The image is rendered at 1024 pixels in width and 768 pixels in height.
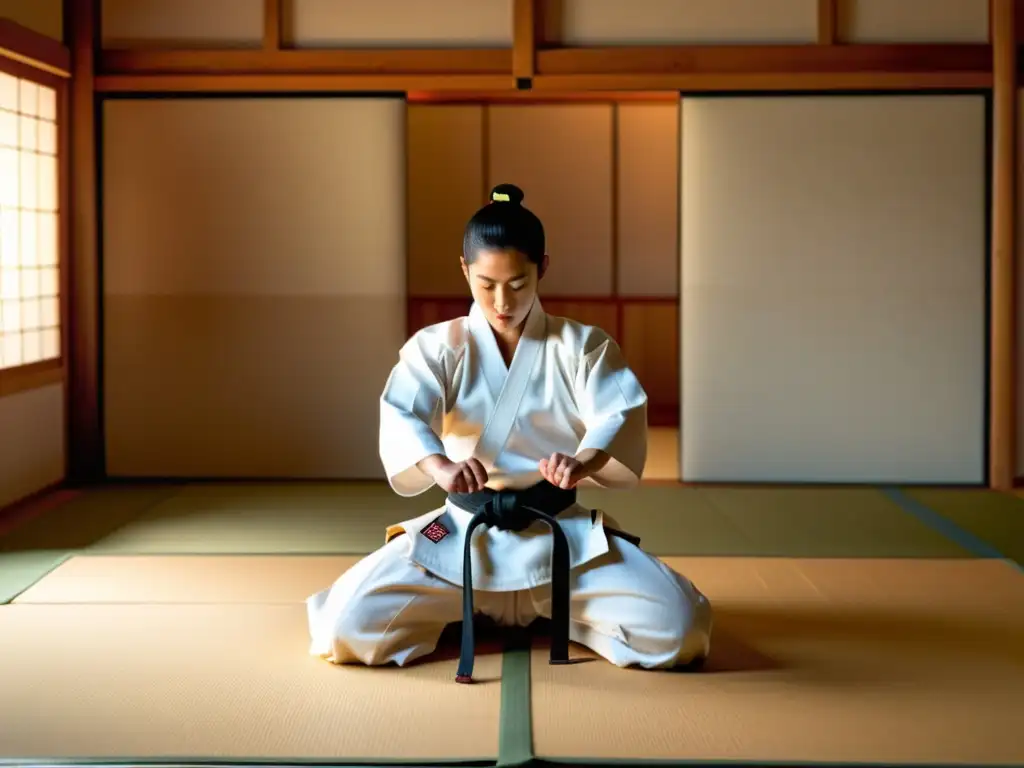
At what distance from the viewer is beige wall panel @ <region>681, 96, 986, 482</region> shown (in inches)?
237

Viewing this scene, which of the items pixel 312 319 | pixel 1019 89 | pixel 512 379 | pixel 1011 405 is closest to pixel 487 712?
pixel 512 379

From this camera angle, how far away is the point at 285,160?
241 inches

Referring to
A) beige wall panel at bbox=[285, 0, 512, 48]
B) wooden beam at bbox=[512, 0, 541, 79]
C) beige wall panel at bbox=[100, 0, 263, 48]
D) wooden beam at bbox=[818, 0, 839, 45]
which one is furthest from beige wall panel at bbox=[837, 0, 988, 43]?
beige wall panel at bbox=[100, 0, 263, 48]

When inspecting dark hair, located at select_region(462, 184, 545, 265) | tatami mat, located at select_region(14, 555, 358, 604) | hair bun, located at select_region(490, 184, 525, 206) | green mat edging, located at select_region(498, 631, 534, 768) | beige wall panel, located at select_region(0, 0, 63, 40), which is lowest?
green mat edging, located at select_region(498, 631, 534, 768)

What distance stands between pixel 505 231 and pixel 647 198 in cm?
555

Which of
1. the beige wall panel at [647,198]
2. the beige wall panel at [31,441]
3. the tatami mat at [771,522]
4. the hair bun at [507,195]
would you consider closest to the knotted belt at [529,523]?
the hair bun at [507,195]

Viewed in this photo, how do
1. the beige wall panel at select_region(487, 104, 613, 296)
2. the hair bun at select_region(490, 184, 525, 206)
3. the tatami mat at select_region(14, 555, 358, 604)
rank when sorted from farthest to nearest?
the beige wall panel at select_region(487, 104, 613, 296) < the tatami mat at select_region(14, 555, 358, 604) < the hair bun at select_region(490, 184, 525, 206)

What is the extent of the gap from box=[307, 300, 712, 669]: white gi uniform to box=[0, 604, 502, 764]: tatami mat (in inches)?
4.8

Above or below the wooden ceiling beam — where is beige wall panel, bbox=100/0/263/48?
above

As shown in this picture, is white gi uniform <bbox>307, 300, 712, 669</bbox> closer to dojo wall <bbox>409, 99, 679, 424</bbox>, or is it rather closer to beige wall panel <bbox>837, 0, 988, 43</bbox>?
beige wall panel <bbox>837, 0, 988, 43</bbox>

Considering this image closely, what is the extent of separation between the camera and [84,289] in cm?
615

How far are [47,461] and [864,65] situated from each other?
4083mm

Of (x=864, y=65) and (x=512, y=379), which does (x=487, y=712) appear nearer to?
(x=512, y=379)

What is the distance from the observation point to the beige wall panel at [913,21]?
19.7ft
